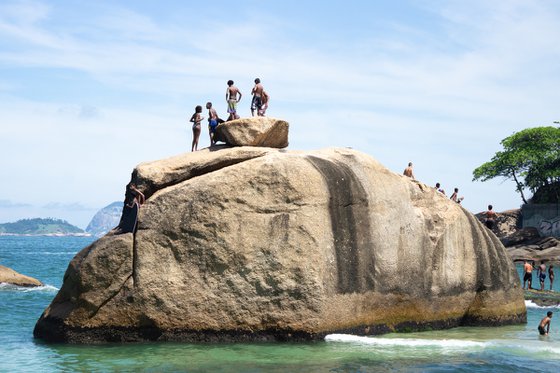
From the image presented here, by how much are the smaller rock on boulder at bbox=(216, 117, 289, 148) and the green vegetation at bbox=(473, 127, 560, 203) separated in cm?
4987

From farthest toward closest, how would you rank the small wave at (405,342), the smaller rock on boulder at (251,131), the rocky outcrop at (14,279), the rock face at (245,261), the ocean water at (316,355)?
1. the rocky outcrop at (14,279)
2. the smaller rock on boulder at (251,131)
3. the small wave at (405,342)
4. the rock face at (245,261)
5. the ocean water at (316,355)

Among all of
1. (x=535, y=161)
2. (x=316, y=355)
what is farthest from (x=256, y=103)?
(x=535, y=161)

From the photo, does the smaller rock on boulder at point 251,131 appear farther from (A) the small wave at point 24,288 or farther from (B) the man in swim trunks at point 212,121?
(A) the small wave at point 24,288

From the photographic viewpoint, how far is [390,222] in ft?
65.2

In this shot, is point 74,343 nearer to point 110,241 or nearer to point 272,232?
point 110,241

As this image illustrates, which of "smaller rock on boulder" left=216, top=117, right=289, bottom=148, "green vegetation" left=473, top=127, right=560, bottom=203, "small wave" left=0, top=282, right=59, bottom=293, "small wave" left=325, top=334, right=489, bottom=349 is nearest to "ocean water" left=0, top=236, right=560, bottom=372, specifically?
"small wave" left=325, top=334, right=489, bottom=349

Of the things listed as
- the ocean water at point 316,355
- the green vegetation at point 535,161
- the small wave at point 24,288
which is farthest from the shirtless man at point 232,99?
the green vegetation at point 535,161

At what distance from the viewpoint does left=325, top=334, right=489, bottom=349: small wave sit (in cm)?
1828

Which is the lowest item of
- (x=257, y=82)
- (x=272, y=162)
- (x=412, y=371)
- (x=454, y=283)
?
(x=412, y=371)

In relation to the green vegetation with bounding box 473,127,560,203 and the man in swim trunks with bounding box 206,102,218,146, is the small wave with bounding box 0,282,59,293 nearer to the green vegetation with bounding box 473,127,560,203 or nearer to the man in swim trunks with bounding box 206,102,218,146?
the man in swim trunks with bounding box 206,102,218,146

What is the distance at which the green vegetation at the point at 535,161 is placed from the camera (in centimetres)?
6760

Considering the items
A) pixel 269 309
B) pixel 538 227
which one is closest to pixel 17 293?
pixel 269 309

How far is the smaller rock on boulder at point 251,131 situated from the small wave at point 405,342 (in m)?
5.62

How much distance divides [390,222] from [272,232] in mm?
3269
